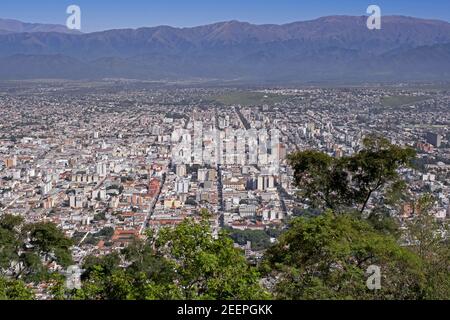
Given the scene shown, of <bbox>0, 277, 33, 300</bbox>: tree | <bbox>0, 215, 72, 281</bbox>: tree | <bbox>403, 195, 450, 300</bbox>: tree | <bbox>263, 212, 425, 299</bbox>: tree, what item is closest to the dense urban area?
<bbox>0, 215, 72, 281</bbox>: tree

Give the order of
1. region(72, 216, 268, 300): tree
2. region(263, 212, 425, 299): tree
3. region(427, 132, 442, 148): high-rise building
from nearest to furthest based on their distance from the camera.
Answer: region(72, 216, 268, 300): tree
region(263, 212, 425, 299): tree
region(427, 132, 442, 148): high-rise building

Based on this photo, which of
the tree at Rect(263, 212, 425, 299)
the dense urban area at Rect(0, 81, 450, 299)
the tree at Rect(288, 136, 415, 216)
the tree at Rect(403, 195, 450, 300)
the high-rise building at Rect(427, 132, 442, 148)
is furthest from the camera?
the high-rise building at Rect(427, 132, 442, 148)

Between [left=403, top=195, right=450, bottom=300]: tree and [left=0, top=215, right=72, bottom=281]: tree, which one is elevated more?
[left=403, top=195, right=450, bottom=300]: tree

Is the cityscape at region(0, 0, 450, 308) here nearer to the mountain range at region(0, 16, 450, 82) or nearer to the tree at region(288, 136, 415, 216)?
the tree at region(288, 136, 415, 216)

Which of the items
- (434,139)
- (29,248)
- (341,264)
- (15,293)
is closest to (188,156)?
(434,139)
